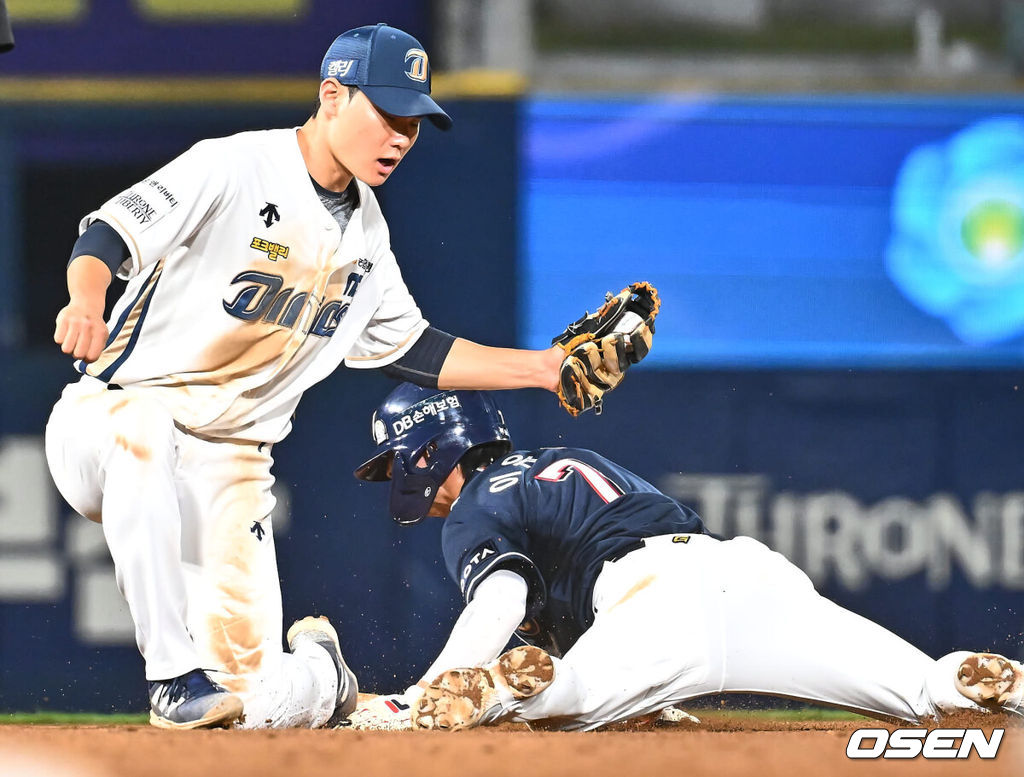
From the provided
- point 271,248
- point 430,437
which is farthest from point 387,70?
point 430,437

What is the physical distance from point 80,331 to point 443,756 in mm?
1176

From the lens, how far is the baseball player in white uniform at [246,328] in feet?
10.7

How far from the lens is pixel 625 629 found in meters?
3.09

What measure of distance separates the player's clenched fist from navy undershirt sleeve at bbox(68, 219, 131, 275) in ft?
0.66

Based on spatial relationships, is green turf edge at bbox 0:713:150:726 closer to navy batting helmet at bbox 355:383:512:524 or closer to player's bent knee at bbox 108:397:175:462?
navy batting helmet at bbox 355:383:512:524

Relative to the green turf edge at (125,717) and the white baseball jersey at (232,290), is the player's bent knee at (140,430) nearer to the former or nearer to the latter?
the white baseball jersey at (232,290)

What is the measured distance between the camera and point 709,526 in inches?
180

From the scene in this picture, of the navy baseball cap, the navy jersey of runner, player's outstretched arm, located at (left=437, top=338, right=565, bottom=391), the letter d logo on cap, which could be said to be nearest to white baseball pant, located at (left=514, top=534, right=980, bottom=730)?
the navy jersey of runner

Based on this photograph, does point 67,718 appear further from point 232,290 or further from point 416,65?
point 416,65

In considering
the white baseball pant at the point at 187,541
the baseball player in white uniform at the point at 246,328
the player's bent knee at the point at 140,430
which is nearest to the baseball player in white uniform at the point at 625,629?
the white baseball pant at the point at 187,541

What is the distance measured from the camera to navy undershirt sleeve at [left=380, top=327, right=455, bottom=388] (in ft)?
12.8

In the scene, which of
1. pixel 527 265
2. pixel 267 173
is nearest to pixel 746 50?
pixel 527 265

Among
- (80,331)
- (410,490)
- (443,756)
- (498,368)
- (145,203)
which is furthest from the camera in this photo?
(410,490)

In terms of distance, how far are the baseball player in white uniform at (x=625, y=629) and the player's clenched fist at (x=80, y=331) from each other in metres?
1.03
